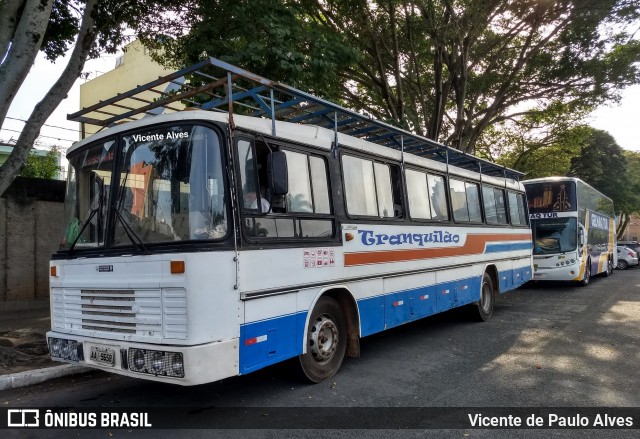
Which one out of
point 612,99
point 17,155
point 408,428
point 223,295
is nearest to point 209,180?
point 223,295

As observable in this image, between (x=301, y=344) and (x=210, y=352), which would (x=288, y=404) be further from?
(x=210, y=352)

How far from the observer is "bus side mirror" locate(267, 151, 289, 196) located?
15.2 feet

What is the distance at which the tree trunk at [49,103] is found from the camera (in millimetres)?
6700

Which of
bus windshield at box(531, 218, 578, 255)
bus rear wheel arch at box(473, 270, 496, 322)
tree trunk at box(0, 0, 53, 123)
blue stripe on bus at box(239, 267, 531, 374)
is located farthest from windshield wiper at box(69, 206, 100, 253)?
bus windshield at box(531, 218, 578, 255)

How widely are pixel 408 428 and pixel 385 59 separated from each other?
13500mm

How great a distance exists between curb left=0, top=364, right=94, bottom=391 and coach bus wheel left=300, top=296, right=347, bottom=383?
10.2 feet

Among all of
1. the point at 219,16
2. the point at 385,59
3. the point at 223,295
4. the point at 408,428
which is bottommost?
the point at 408,428

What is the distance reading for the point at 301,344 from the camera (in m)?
5.14

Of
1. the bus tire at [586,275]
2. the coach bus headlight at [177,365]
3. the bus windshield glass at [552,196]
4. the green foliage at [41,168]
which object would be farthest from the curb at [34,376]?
the bus tire at [586,275]

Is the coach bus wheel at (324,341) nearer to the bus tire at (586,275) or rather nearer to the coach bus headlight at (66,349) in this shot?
the coach bus headlight at (66,349)

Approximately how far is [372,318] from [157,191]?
326 cm

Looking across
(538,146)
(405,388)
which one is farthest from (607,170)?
(405,388)

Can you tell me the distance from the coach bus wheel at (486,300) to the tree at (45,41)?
8.34 meters

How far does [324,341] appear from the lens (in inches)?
223
